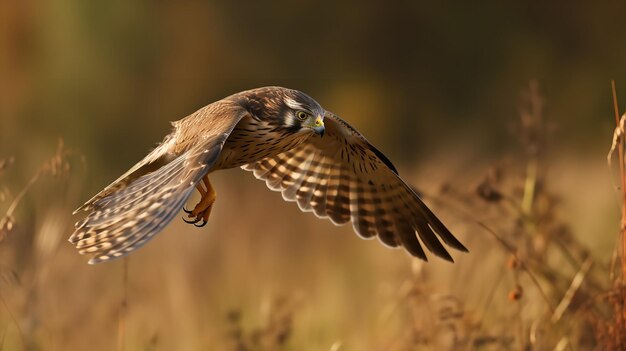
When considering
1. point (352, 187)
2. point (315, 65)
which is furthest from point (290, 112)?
point (315, 65)

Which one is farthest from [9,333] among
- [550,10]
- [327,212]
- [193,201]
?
[550,10]

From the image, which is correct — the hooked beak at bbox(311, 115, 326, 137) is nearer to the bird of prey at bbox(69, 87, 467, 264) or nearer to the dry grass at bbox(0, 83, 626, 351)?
the bird of prey at bbox(69, 87, 467, 264)

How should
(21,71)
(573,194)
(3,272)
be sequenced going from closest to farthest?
(3,272), (573,194), (21,71)

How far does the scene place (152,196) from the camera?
416cm

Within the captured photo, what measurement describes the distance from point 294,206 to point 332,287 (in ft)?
5.56

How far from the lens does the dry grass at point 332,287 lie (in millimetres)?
4723

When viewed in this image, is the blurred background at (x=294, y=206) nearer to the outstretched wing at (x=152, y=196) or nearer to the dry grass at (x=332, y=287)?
the dry grass at (x=332, y=287)

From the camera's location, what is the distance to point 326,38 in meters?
13.5

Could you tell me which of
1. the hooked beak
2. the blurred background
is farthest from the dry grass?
the hooked beak

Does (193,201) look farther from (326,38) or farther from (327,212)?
(326,38)


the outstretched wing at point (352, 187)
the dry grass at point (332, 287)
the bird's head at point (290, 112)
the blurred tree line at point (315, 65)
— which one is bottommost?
the dry grass at point (332, 287)

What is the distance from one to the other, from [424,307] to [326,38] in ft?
28.2

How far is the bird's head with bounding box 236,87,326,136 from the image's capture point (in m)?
4.96

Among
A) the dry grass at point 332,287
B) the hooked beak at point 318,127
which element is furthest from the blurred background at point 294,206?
the hooked beak at point 318,127
